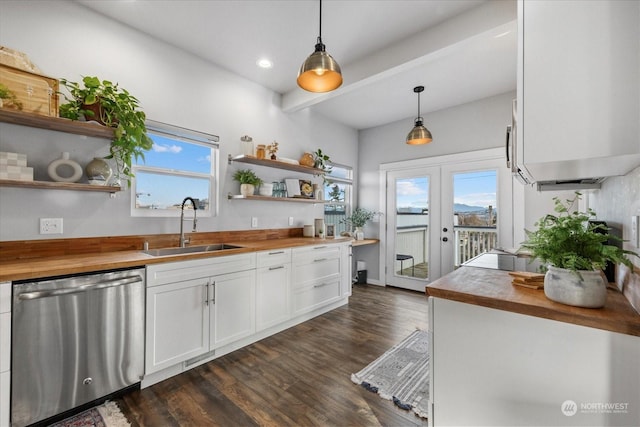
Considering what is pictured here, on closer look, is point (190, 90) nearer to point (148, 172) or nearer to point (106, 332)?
point (148, 172)

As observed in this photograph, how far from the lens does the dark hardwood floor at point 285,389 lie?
5.66 ft

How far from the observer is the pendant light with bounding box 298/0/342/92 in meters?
1.77

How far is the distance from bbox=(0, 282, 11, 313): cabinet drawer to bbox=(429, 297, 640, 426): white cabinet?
2200mm

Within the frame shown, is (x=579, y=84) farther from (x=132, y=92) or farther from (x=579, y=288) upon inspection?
(x=132, y=92)

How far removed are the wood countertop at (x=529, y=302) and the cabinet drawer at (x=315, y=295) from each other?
75.9 inches

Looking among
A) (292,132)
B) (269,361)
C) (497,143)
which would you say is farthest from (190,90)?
(497,143)

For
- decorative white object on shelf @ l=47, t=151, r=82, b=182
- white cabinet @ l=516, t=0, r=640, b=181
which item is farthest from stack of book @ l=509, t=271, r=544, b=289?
decorative white object on shelf @ l=47, t=151, r=82, b=182

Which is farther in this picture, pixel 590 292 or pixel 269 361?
pixel 269 361

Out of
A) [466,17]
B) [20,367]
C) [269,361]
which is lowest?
[269,361]

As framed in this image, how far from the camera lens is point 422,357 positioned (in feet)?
8.00

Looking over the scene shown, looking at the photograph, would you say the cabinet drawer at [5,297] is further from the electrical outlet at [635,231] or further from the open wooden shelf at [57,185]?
the electrical outlet at [635,231]

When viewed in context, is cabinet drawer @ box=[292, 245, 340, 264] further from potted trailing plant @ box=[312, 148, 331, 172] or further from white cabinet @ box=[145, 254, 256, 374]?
A: potted trailing plant @ box=[312, 148, 331, 172]

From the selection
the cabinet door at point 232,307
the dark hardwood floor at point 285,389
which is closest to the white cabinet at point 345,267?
the dark hardwood floor at point 285,389

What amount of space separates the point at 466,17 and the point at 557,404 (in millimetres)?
2618
